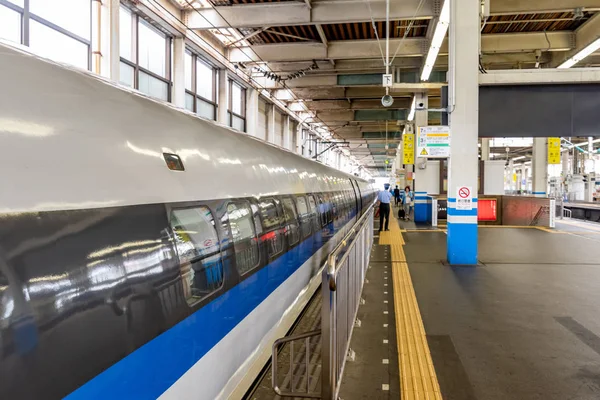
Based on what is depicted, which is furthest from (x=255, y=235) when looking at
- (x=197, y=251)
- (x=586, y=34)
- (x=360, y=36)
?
(x=586, y=34)

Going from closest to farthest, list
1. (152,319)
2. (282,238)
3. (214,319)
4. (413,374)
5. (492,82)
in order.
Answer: (152,319), (214,319), (413,374), (282,238), (492,82)

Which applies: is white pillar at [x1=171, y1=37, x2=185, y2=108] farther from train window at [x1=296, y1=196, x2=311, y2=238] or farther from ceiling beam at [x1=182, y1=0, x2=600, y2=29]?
train window at [x1=296, y1=196, x2=311, y2=238]

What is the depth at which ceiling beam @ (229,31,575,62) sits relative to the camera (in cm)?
1402

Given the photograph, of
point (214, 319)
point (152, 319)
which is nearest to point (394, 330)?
point (214, 319)

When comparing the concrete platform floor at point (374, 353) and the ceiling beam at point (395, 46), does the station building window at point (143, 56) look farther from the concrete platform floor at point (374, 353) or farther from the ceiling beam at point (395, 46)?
the concrete platform floor at point (374, 353)

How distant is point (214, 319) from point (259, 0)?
10.8 meters

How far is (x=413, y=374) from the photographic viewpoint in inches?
156

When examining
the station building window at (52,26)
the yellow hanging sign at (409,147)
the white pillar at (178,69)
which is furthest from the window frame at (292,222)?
the yellow hanging sign at (409,147)

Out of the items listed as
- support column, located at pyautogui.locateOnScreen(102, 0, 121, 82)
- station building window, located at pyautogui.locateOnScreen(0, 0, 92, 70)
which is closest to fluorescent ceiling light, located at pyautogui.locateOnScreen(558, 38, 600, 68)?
support column, located at pyautogui.locateOnScreen(102, 0, 121, 82)

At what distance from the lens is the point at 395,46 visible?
47.2 feet

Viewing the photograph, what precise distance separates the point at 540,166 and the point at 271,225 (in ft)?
66.8

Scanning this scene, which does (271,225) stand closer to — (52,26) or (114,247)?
(114,247)

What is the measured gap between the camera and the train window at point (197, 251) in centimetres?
253

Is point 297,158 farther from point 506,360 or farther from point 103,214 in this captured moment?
point 103,214
